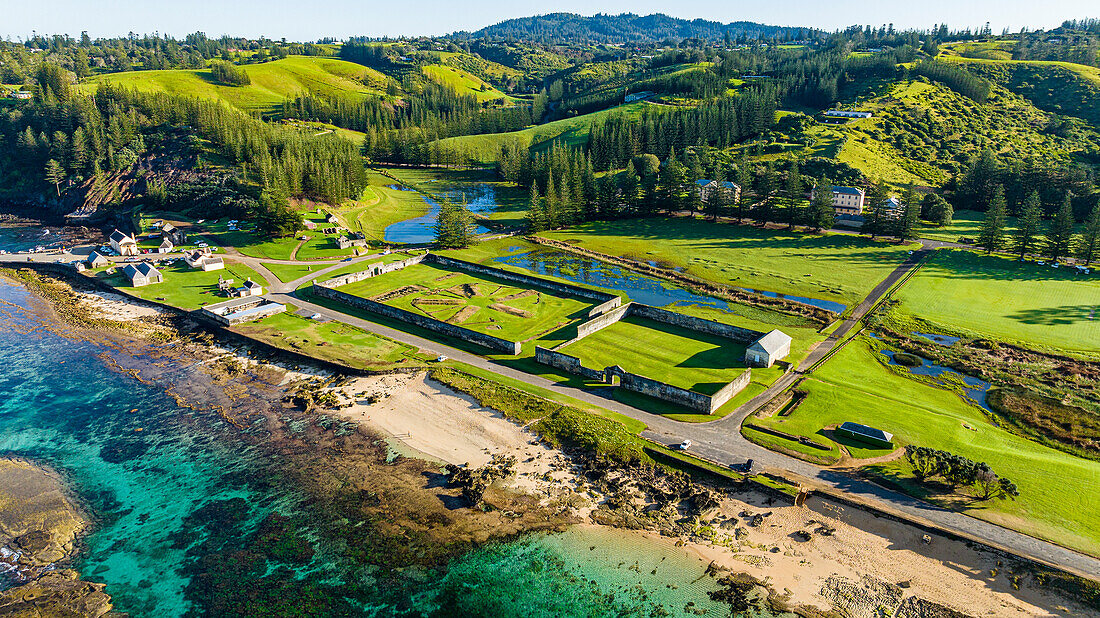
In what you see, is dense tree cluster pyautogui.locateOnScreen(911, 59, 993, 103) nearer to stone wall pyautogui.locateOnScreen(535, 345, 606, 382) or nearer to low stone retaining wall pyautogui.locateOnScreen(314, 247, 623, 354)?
low stone retaining wall pyautogui.locateOnScreen(314, 247, 623, 354)

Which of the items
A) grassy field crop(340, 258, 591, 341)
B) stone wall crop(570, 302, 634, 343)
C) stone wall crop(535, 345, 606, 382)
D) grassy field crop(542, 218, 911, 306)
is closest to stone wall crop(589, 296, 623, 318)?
stone wall crop(570, 302, 634, 343)

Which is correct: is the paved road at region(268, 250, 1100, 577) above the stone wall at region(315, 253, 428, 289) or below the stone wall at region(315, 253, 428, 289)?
below

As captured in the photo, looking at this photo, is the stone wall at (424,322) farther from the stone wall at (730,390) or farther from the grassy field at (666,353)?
the stone wall at (730,390)

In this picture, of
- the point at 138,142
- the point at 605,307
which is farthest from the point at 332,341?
the point at 138,142

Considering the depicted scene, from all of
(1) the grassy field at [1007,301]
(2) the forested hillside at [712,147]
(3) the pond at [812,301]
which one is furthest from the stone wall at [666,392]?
(2) the forested hillside at [712,147]

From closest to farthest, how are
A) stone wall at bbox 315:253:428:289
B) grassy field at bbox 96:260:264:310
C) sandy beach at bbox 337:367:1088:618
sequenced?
1. sandy beach at bbox 337:367:1088:618
2. grassy field at bbox 96:260:264:310
3. stone wall at bbox 315:253:428:289

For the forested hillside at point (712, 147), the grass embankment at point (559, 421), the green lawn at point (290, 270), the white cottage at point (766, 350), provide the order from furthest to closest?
the forested hillside at point (712, 147), the green lawn at point (290, 270), the white cottage at point (766, 350), the grass embankment at point (559, 421)

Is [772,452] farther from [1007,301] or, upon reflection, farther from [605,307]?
[1007,301]
